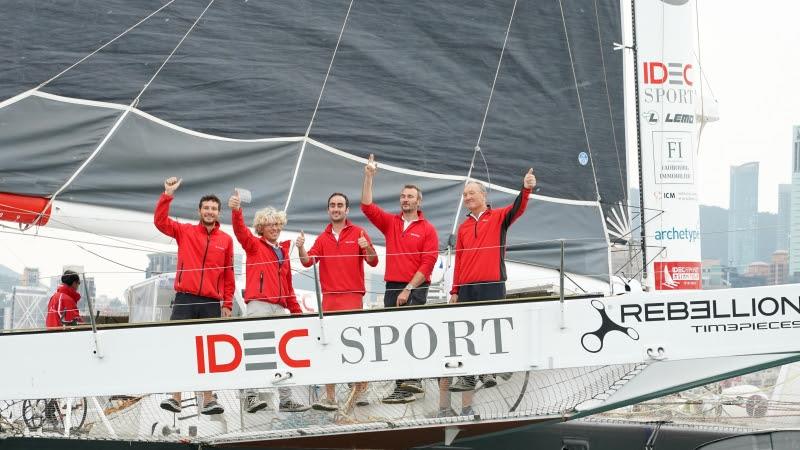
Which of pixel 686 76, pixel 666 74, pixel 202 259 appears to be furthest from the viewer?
pixel 686 76

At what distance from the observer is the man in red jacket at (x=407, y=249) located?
853 cm

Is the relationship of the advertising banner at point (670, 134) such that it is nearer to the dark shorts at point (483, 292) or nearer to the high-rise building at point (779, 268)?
the high-rise building at point (779, 268)

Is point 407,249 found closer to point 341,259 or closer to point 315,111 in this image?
point 341,259

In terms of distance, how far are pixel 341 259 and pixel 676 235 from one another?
6.66 m

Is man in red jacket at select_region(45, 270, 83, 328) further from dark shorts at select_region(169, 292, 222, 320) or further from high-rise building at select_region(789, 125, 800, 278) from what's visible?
high-rise building at select_region(789, 125, 800, 278)

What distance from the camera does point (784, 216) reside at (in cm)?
926

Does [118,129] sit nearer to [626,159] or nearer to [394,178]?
[394,178]

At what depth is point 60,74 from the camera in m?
9.61

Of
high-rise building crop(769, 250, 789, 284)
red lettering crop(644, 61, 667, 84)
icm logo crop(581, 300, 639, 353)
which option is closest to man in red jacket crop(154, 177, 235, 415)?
icm logo crop(581, 300, 639, 353)

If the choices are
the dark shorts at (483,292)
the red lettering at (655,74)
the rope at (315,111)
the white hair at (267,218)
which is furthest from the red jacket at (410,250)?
the red lettering at (655,74)

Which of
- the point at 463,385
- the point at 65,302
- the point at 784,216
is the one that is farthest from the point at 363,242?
the point at 784,216

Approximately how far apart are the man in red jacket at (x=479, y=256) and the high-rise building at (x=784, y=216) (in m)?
1.71

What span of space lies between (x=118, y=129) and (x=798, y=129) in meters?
6.00

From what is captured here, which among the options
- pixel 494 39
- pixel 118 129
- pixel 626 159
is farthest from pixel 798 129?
pixel 118 129
